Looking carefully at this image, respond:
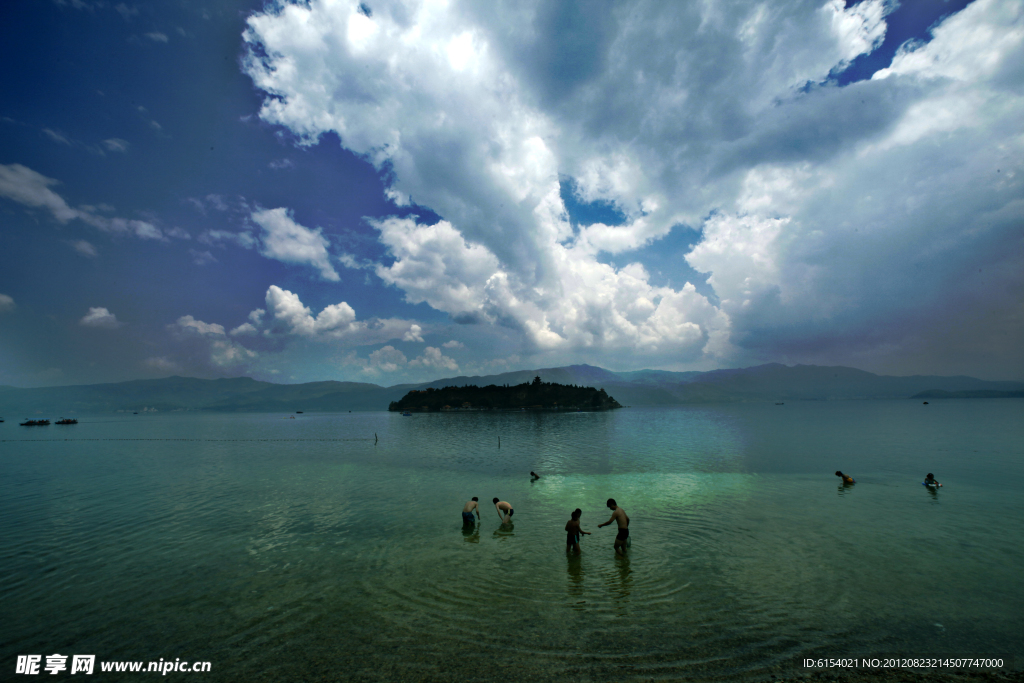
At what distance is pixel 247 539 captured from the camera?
22500 mm

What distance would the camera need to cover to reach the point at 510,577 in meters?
16.9

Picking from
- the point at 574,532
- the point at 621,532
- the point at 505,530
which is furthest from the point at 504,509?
the point at 621,532

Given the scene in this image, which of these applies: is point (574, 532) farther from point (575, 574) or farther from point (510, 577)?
point (510, 577)

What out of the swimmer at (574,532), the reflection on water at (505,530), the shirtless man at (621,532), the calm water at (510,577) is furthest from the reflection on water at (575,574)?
the reflection on water at (505,530)

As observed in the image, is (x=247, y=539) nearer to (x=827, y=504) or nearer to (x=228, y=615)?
(x=228, y=615)

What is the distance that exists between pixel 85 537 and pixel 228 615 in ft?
61.4

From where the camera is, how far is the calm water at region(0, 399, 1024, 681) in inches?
465

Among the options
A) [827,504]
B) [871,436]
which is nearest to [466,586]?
[827,504]

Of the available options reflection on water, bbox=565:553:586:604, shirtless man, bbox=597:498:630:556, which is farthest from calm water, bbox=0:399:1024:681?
shirtless man, bbox=597:498:630:556

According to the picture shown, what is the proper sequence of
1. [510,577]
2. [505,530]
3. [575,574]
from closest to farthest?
[510,577]
[575,574]
[505,530]

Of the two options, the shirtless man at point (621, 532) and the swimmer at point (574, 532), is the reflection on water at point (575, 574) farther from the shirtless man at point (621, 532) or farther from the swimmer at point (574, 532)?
the shirtless man at point (621, 532)

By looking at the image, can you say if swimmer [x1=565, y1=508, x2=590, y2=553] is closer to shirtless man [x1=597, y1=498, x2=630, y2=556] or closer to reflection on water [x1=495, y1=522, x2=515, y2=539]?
shirtless man [x1=597, y1=498, x2=630, y2=556]

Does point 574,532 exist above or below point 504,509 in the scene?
above

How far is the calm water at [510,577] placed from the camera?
465 inches
